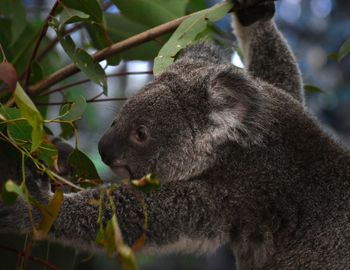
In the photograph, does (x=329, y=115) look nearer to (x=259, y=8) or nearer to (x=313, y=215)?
(x=259, y=8)

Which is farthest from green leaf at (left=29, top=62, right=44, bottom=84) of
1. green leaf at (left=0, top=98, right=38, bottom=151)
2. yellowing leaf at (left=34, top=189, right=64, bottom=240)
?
yellowing leaf at (left=34, top=189, right=64, bottom=240)

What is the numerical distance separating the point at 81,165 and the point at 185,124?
518 millimetres

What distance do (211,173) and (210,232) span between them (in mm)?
239

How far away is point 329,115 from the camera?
6246 mm

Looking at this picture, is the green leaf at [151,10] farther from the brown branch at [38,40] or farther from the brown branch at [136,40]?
the brown branch at [38,40]

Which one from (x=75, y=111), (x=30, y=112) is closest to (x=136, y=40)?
(x=75, y=111)

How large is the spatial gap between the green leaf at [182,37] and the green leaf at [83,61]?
0.68 ft

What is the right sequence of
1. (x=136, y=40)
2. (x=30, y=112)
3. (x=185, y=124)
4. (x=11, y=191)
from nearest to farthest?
(x=11, y=191) → (x=30, y=112) → (x=136, y=40) → (x=185, y=124)

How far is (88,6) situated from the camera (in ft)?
6.70

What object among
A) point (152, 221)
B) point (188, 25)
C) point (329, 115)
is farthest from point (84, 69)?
point (329, 115)

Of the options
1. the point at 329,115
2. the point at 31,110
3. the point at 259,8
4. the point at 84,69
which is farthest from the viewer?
the point at 329,115

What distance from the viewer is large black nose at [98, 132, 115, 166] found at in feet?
7.17

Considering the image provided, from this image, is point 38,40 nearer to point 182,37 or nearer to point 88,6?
point 88,6

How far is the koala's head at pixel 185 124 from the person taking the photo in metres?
2.23
